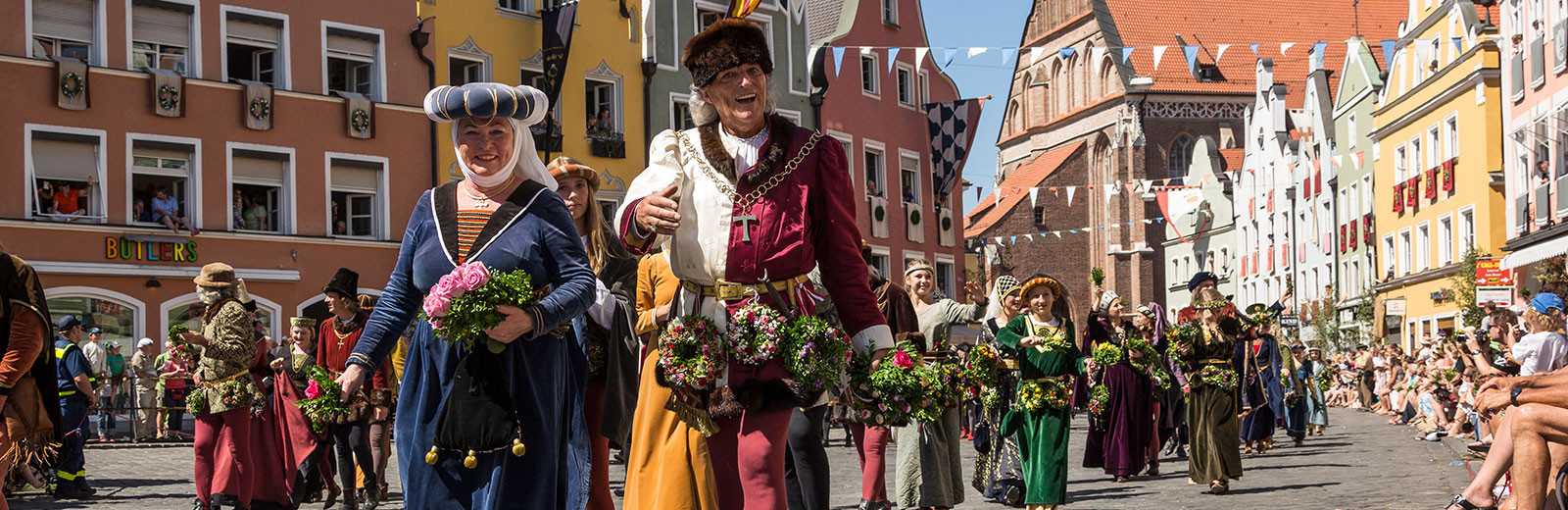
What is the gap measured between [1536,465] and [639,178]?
5.01 metres

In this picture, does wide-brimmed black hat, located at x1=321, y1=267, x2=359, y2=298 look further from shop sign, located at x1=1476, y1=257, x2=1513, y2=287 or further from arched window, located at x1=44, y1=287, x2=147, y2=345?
shop sign, located at x1=1476, y1=257, x2=1513, y2=287

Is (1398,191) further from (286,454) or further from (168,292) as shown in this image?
(286,454)

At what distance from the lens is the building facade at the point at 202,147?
28.4 metres

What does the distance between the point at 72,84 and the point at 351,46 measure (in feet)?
18.0

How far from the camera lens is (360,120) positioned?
32.6 m

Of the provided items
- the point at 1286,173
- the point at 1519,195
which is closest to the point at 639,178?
the point at 1519,195

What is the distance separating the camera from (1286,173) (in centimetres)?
7738

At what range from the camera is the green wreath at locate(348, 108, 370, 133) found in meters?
32.5

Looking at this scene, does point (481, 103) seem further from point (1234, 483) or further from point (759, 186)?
point (1234, 483)

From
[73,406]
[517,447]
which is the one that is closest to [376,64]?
[73,406]

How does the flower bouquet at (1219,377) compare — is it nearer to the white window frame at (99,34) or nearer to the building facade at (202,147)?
the building facade at (202,147)

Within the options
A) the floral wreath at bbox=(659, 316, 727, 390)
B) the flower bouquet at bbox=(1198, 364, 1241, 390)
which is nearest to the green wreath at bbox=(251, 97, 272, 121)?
the flower bouquet at bbox=(1198, 364, 1241, 390)

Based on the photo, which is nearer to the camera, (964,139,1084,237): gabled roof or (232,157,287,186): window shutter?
(232,157,287,186): window shutter

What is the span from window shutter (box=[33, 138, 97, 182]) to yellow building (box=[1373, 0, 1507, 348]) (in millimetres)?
29734
